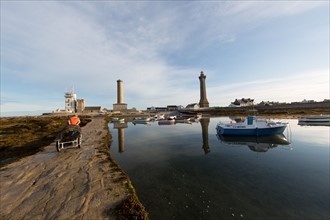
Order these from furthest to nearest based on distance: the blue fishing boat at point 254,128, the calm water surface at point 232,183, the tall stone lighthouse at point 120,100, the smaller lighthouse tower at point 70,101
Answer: the smaller lighthouse tower at point 70,101
the tall stone lighthouse at point 120,100
the blue fishing boat at point 254,128
the calm water surface at point 232,183

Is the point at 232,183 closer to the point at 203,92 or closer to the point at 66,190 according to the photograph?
the point at 66,190

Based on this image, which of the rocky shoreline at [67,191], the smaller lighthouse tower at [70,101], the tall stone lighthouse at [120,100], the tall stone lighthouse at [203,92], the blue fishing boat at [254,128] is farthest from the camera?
the smaller lighthouse tower at [70,101]

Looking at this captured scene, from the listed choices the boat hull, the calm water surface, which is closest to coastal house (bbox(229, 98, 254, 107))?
the boat hull

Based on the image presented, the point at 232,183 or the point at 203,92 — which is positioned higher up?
the point at 203,92

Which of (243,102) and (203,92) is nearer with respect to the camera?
(203,92)

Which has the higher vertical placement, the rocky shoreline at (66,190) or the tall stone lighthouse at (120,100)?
the tall stone lighthouse at (120,100)

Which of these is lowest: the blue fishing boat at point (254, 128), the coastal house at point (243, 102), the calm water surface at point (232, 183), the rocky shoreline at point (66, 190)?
the calm water surface at point (232, 183)

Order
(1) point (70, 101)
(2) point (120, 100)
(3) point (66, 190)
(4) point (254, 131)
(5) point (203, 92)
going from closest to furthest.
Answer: (3) point (66, 190) → (4) point (254, 131) → (2) point (120, 100) → (5) point (203, 92) → (1) point (70, 101)

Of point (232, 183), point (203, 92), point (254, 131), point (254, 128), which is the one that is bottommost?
point (232, 183)

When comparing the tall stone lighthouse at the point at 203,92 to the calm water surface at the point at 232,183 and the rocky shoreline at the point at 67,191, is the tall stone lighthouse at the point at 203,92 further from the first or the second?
the rocky shoreline at the point at 67,191

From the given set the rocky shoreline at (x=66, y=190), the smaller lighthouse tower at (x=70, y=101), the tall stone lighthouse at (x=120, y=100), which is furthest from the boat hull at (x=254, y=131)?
the smaller lighthouse tower at (x=70, y=101)

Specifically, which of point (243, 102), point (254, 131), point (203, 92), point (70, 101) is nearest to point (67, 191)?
point (254, 131)

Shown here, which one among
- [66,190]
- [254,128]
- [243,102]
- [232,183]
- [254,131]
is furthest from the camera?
[243,102]

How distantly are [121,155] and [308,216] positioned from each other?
51.3 feet
